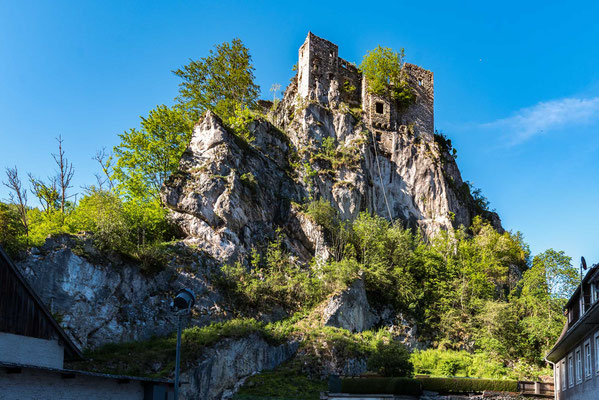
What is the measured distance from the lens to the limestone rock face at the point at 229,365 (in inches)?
1026

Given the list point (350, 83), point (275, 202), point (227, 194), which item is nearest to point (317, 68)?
point (350, 83)

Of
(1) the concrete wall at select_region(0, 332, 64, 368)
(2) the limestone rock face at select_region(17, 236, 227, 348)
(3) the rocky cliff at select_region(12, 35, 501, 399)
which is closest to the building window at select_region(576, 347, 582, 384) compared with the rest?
(3) the rocky cliff at select_region(12, 35, 501, 399)

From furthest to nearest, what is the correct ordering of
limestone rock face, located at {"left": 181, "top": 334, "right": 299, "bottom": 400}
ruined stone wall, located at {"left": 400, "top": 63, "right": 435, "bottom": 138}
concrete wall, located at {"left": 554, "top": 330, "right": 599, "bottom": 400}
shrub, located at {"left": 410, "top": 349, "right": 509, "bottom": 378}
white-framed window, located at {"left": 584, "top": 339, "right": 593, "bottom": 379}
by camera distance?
ruined stone wall, located at {"left": 400, "top": 63, "right": 435, "bottom": 138}, shrub, located at {"left": 410, "top": 349, "right": 509, "bottom": 378}, limestone rock face, located at {"left": 181, "top": 334, "right": 299, "bottom": 400}, white-framed window, located at {"left": 584, "top": 339, "right": 593, "bottom": 379}, concrete wall, located at {"left": 554, "top": 330, "right": 599, "bottom": 400}

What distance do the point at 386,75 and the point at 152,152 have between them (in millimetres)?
26375

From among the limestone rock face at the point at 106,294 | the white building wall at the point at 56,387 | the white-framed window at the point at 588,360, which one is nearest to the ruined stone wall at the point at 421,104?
the limestone rock face at the point at 106,294

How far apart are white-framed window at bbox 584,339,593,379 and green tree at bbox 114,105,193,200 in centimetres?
3168

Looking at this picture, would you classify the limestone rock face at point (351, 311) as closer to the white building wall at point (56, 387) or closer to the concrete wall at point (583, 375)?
the concrete wall at point (583, 375)

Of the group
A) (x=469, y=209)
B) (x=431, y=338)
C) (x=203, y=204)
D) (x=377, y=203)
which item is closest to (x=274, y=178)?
(x=203, y=204)

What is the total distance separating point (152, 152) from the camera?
4519 centimetres

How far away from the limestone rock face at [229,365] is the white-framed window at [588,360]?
15.1 m

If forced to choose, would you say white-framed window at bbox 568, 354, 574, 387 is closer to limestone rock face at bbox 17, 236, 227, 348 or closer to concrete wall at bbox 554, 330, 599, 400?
concrete wall at bbox 554, 330, 599, 400

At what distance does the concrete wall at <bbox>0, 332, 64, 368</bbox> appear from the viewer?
704 inches

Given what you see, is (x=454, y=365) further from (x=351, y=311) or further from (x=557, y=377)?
(x=351, y=311)

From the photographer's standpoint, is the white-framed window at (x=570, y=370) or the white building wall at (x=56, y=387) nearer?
the white building wall at (x=56, y=387)
